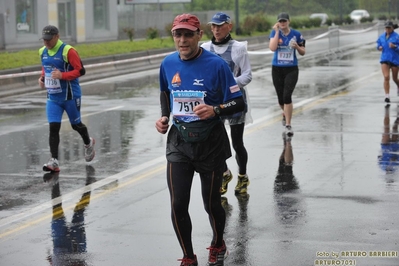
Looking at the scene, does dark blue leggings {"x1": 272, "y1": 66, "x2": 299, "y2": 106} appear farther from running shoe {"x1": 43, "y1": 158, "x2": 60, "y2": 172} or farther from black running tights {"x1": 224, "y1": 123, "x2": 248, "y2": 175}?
black running tights {"x1": 224, "y1": 123, "x2": 248, "y2": 175}

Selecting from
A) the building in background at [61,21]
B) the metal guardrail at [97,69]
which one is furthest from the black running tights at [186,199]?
the building in background at [61,21]

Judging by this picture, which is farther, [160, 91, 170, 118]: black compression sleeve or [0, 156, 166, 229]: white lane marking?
[0, 156, 166, 229]: white lane marking

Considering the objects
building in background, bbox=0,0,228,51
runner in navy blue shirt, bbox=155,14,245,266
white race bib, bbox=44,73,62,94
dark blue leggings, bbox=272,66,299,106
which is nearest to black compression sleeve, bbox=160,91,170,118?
runner in navy blue shirt, bbox=155,14,245,266

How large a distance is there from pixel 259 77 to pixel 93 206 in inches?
625

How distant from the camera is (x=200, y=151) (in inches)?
262

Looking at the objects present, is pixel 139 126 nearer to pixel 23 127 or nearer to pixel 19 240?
pixel 23 127

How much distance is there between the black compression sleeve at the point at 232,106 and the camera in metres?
6.61

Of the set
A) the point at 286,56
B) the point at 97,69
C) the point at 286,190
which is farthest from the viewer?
the point at 97,69

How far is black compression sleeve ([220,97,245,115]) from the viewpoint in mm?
6605

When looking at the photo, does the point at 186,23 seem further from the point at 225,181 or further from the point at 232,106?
the point at 225,181

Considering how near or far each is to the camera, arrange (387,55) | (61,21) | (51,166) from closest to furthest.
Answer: (51,166) < (387,55) < (61,21)

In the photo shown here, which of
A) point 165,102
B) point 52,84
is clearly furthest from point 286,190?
point 52,84

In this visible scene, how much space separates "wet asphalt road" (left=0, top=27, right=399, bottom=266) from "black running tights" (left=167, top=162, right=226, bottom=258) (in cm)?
36

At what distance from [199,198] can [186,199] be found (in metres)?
2.79
